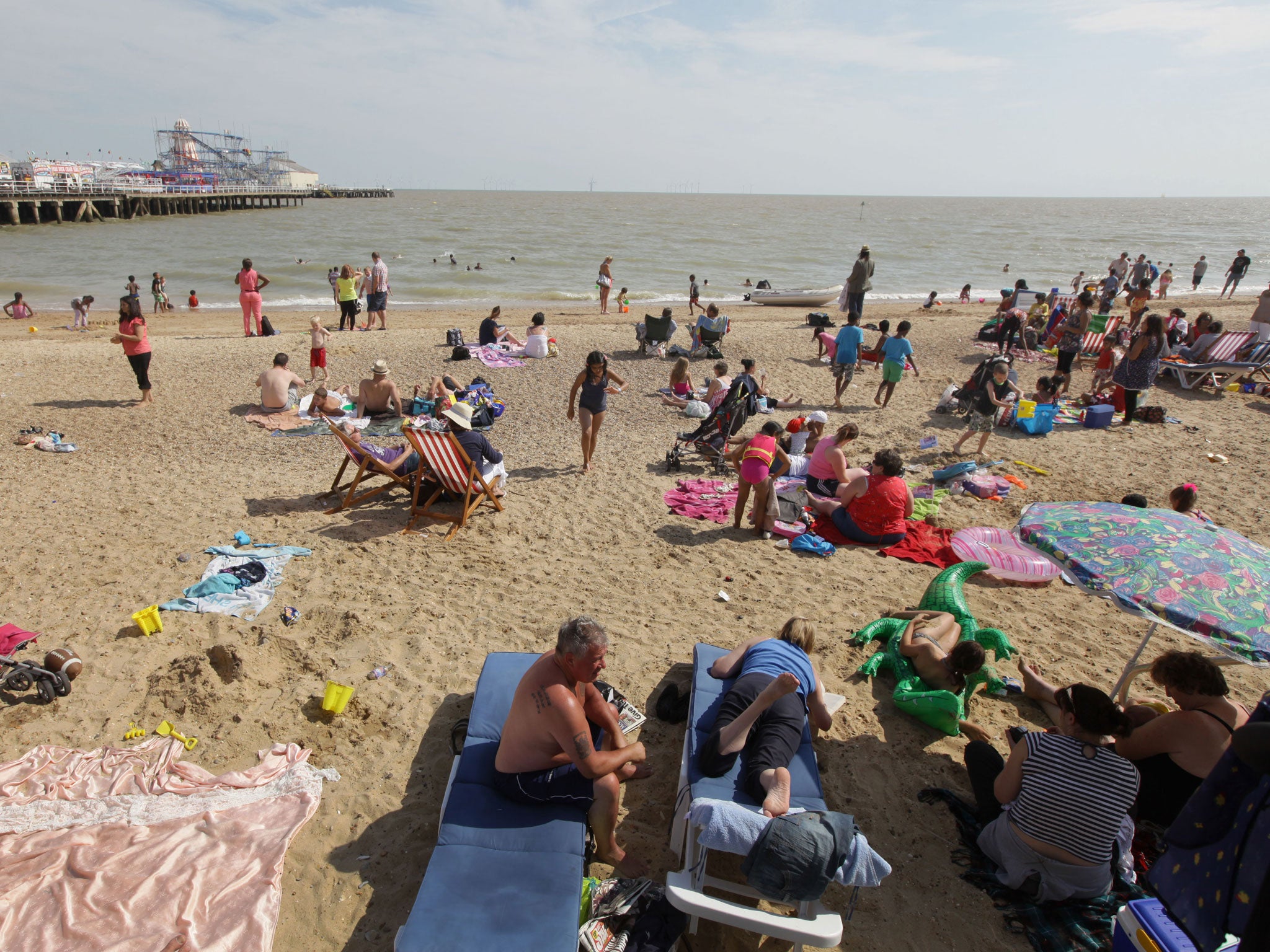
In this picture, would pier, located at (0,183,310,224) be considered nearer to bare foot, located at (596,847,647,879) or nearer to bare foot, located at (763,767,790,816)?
bare foot, located at (596,847,647,879)

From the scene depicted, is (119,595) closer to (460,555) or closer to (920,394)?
(460,555)

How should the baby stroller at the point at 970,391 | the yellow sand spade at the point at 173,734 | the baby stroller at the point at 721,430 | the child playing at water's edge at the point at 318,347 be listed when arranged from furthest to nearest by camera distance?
the child playing at water's edge at the point at 318,347
the baby stroller at the point at 970,391
the baby stroller at the point at 721,430
the yellow sand spade at the point at 173,734

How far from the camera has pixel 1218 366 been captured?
38.9 feet

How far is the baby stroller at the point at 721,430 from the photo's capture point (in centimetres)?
835

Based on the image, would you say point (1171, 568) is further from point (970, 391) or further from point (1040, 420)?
point (1040, 420)

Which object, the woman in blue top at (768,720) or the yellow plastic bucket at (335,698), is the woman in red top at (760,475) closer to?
the woman in blue top at (768,720)

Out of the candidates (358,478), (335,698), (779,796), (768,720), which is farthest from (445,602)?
(779,796)

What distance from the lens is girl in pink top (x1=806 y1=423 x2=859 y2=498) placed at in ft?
22.8

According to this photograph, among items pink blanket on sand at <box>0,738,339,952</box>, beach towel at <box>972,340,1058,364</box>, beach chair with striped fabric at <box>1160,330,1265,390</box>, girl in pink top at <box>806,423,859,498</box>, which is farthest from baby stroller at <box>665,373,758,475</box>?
beach chair with striped fabric at <box>1160,330,1265,390</box>

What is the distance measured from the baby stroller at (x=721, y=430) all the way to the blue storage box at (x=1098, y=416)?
5.12 metres

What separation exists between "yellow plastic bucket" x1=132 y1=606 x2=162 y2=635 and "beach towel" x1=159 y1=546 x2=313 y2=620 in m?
0.20

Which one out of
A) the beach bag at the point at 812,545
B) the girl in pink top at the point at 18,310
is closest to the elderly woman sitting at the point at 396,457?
the beach bag at the point at 812,545

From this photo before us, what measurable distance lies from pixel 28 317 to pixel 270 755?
798 inches

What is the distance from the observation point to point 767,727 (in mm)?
3443
